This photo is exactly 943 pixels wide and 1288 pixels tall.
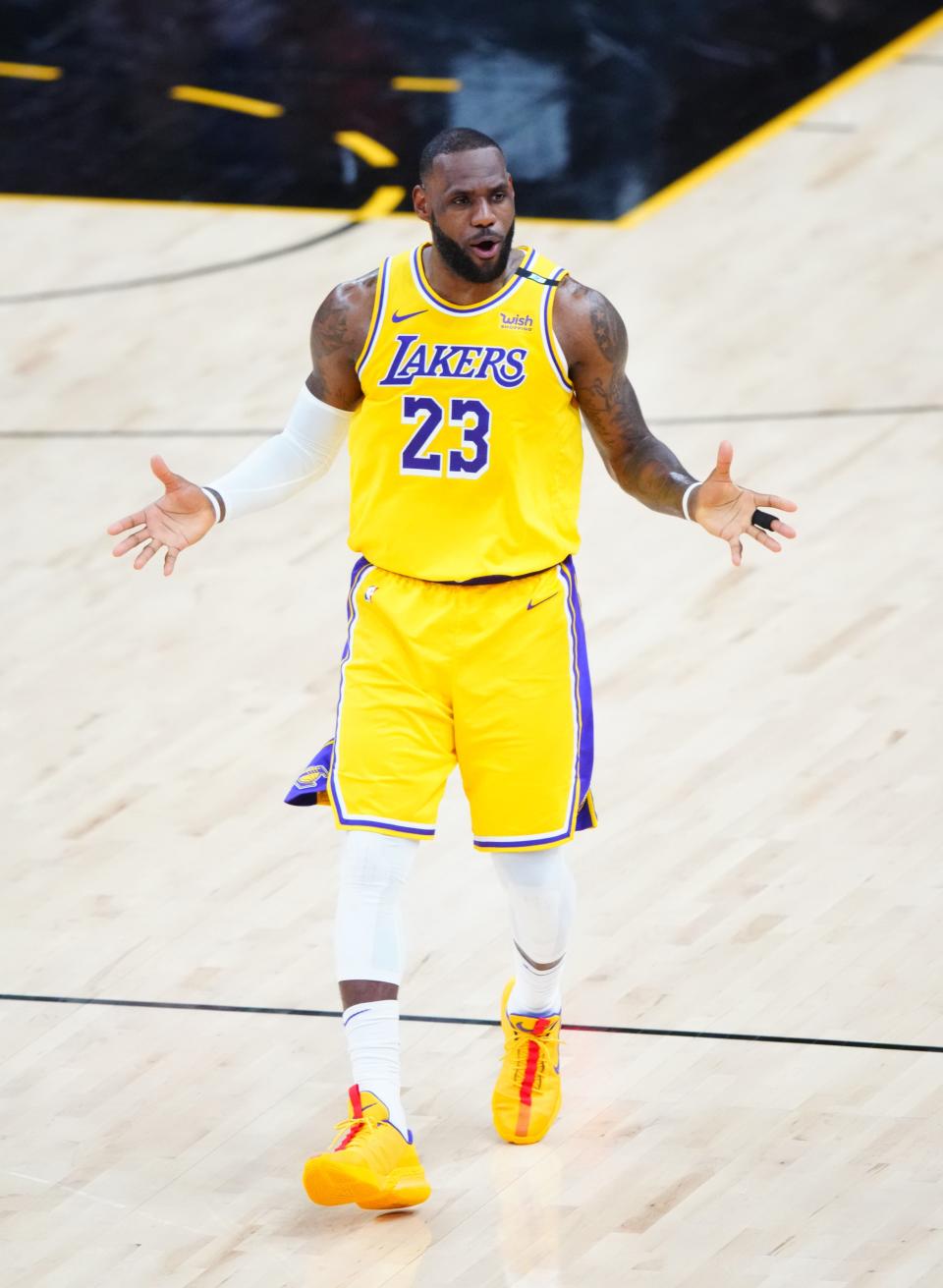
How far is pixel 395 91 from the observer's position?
10328 mm

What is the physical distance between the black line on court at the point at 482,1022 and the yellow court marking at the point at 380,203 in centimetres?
514

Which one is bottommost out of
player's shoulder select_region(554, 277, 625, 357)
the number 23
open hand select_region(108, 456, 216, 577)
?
open hand select_region(108, 456, 216, 577)

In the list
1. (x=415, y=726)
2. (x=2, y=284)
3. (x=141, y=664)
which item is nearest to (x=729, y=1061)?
(x=415, y=726)

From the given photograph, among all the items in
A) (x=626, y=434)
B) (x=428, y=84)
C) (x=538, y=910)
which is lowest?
(x=428, y=84)

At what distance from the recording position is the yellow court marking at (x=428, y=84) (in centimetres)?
1026

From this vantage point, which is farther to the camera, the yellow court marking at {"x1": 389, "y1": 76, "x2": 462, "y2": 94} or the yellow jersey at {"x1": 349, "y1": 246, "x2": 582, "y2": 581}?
the yellow court marking at {"x1": 389, "y1": 76, "x2": 462, "y2": 94}

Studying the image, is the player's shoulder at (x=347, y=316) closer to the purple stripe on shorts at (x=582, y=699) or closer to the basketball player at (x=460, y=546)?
the basketball player at (x=460, y=546)

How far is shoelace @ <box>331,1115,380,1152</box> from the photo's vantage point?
376cm

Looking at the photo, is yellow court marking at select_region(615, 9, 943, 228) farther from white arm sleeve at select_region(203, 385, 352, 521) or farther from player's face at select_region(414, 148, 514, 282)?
player's face at select_region(414, 148, 514, 282)

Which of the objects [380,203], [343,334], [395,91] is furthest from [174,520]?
[395,91]

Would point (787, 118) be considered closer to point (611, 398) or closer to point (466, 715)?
point (611, 398)

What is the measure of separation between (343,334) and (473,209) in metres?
0.36

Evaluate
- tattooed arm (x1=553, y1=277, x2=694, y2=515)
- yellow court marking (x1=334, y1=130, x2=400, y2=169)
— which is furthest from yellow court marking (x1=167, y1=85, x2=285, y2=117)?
tattooed arm (x1=553, y1=277, x2=694, y2=515)

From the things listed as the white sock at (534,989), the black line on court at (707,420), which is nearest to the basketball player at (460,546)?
the white sock at (534,989)
